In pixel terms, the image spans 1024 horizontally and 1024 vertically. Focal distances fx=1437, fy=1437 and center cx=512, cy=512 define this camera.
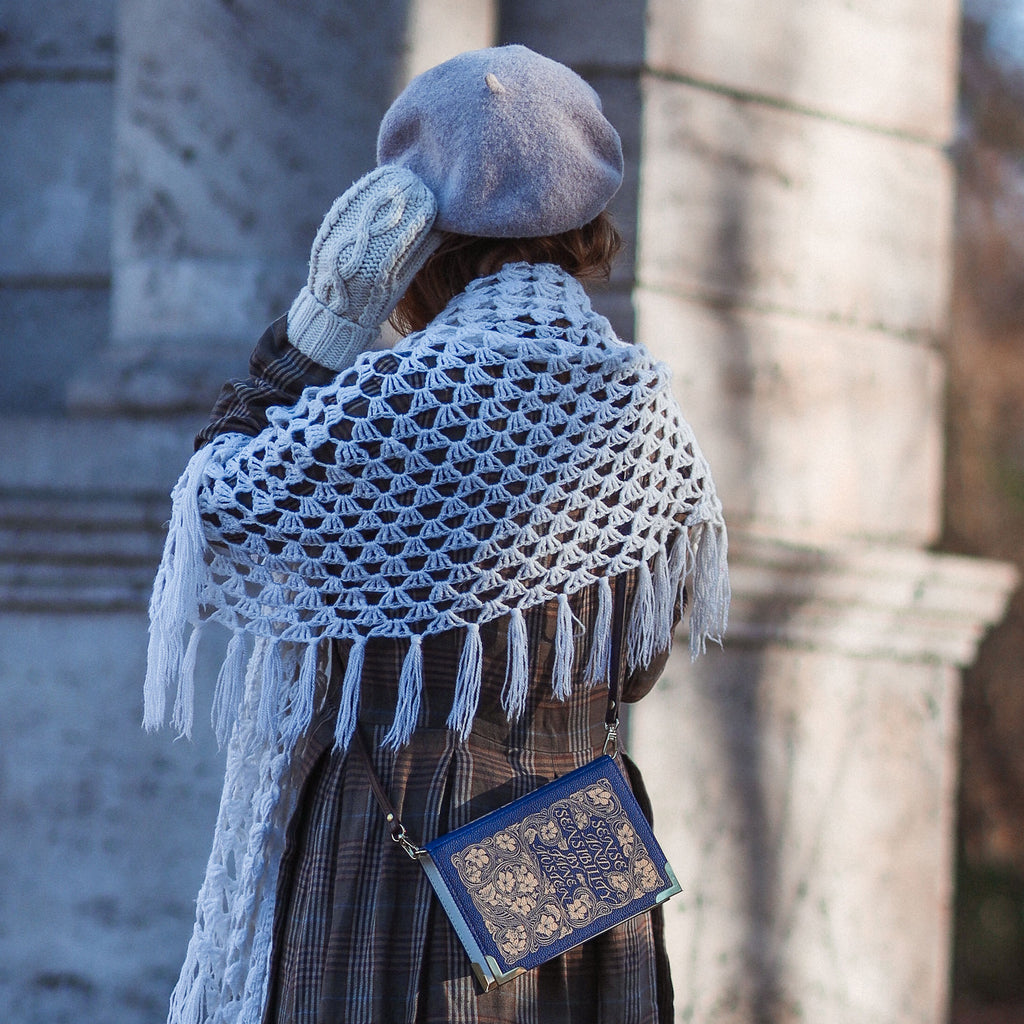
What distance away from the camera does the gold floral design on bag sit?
1.59 metres

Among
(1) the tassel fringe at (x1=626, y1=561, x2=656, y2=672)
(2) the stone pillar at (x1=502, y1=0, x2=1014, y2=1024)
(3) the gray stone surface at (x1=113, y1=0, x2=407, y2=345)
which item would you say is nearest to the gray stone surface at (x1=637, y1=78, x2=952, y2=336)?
(2) the stone pillar at (x1=502, y1=0, x2=1014, y2=1024)

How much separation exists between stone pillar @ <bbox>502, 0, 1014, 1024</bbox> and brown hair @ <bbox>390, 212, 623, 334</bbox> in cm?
107

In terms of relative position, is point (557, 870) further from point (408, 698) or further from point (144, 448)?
point (144, 448)

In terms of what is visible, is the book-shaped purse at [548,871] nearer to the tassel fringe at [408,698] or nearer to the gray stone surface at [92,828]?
the tassel fringe at [408,698]

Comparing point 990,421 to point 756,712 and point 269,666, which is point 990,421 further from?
point 269,666

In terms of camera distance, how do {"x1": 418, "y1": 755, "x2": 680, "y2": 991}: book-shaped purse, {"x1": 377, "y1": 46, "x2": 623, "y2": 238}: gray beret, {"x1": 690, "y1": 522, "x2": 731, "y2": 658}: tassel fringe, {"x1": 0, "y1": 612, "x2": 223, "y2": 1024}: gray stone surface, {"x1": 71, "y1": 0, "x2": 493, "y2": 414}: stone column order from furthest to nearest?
{"x1": 71, "y1": 0, "x2": 493, "y2": 414}: stone column, {"x1": 0, "y1": 612, "x2": 223, "y2": 1024}: gray stone surface, {"x1": 690, "y1": 522, "x2": 731, "y2": 658}: tassel fringe, {"x1": 377, "y1": 46, "x2": 623, "y2": 238}: gray beret, {"x1": 418, "y1": 755, "x2": 680, "y2": 991}: book-shaped purse

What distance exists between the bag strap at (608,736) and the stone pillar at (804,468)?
109 cm

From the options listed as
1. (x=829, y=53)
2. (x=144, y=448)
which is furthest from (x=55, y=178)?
(x=829, y=53)

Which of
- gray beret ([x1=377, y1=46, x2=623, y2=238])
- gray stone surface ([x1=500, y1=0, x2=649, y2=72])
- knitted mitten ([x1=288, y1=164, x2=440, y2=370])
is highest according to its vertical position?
gray stone surface ([x1=500, y1=0, x2=649, y2=72])

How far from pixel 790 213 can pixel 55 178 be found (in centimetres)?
170

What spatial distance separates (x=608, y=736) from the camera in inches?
70.4

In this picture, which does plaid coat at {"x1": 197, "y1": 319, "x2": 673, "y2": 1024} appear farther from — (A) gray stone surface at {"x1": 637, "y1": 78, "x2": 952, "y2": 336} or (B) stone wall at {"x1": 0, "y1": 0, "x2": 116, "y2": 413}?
(B) stone wall at {"x1": 0, "y1": 0, "x2": 116, "y2": 413}

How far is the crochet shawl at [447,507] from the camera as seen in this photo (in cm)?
162

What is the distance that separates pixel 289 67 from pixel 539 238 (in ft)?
4.62
